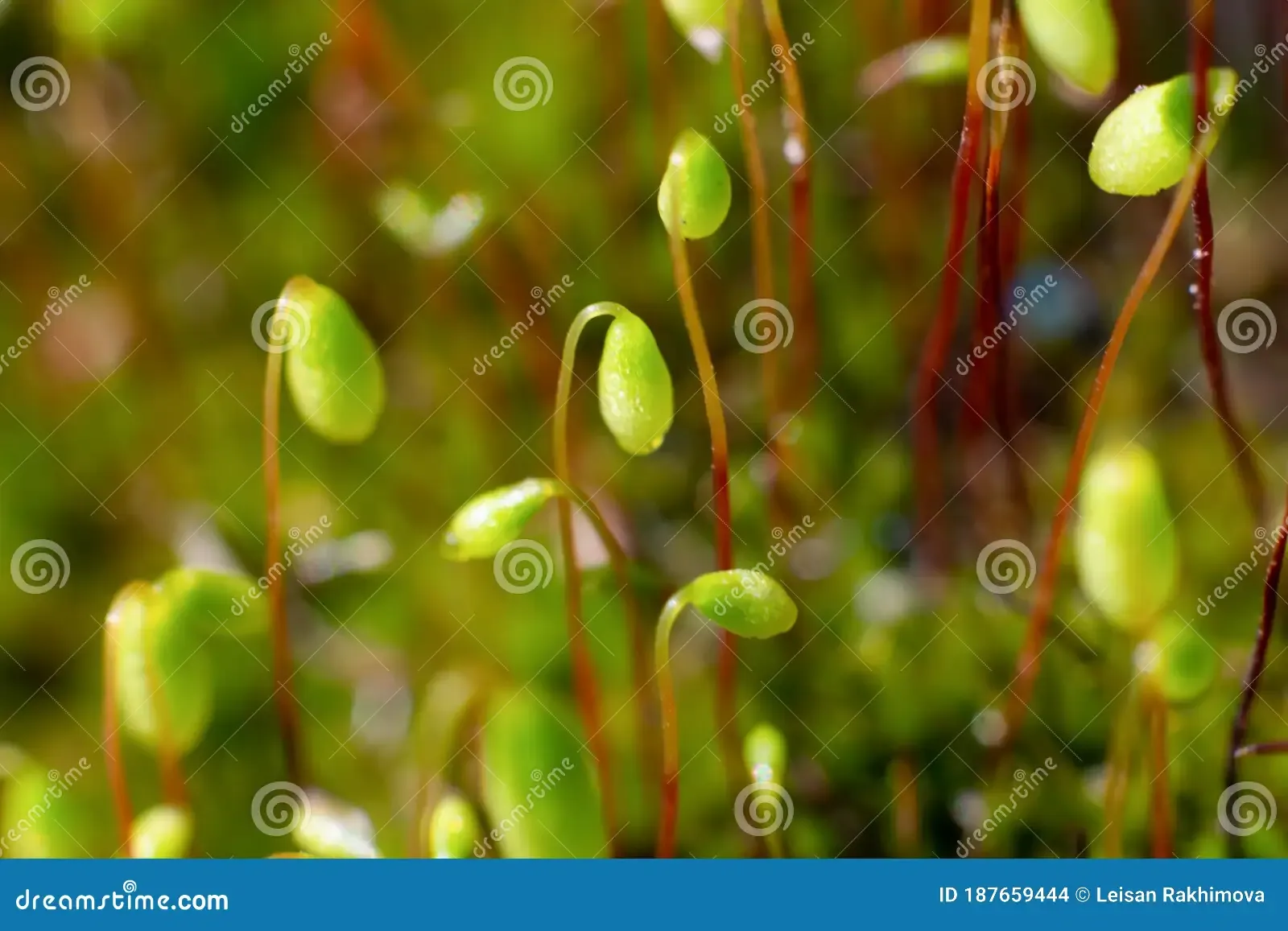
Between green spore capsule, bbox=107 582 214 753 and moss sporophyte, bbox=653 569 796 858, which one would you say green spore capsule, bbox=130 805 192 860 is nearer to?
green spore capsule, bbox=107 582 214 753

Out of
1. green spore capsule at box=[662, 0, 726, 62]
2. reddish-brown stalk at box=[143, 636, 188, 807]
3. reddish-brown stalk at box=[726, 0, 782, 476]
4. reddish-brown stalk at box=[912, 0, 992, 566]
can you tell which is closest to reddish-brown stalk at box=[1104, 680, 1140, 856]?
reddish-brown stalk at box=[912, 0, 992, 566]

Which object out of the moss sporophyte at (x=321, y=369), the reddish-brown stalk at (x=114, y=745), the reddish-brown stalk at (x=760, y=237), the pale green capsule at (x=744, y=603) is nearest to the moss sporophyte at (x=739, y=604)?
the pale green capsule at (x=744, y=603)

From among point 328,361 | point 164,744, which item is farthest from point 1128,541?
point 164,744

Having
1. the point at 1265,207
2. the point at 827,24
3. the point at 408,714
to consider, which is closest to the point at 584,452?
the point at 408,714

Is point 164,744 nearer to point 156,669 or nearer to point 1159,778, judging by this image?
point 156,669

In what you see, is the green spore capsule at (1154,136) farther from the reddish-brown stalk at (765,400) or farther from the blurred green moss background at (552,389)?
the reddish-brown stalk at (765,400)
